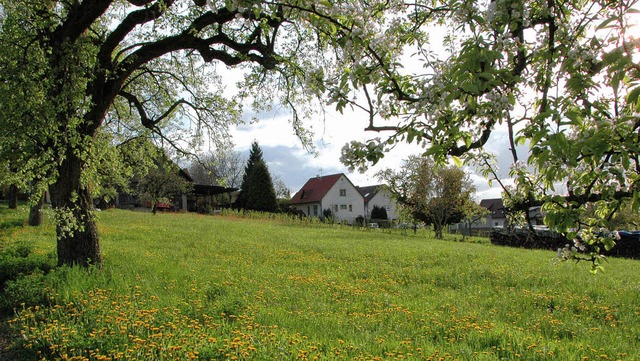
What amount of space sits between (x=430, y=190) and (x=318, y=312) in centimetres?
2828

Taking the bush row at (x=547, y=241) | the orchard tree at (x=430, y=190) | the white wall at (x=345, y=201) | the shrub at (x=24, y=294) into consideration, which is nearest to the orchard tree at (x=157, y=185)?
the orchard tree at (x=430, y=190)

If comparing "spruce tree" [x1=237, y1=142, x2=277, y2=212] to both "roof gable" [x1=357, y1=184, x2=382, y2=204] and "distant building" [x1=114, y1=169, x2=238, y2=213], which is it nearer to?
"distant building" [x1=114, y1=169, x2=238, y2=213]

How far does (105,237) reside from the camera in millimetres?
15984

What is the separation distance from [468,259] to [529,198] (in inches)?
428

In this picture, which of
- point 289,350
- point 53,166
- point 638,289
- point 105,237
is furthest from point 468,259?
point 105,237

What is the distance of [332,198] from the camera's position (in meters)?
57.6

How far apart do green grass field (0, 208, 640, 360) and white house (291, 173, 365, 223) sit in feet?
150

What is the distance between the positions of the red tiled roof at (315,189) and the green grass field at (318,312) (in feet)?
152

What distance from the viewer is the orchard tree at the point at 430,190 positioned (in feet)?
107

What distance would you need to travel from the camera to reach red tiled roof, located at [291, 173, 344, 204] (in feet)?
189

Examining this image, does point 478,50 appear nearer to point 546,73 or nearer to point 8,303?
point 546,73

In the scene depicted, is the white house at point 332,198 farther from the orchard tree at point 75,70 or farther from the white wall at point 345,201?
the orchard tree at point 75,70

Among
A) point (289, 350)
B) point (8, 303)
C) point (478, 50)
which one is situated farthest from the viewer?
point (8, 303)

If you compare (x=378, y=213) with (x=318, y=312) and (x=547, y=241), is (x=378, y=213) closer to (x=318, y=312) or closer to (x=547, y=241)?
(x=547, y=241)
